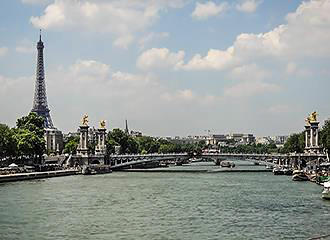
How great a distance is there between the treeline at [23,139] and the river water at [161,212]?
45.5ft

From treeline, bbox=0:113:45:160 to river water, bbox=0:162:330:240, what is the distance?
13.9 metres

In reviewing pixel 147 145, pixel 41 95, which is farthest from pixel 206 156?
pixel 147 145

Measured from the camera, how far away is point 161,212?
35250 millimetres

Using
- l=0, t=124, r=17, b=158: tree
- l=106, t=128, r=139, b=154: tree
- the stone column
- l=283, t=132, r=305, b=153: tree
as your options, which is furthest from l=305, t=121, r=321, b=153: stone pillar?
l=0, t=124, r=17, b=158: tree

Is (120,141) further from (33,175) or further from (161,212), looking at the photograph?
(161,212)

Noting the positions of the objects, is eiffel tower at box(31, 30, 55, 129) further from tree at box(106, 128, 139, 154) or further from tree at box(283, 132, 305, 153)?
tree at box(283, 132, 305, 153)

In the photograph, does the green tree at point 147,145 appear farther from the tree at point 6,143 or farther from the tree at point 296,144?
the tree at point 6,143

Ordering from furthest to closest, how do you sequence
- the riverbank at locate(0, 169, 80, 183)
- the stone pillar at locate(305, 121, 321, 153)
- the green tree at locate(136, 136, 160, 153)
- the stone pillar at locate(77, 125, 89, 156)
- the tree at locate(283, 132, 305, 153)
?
the green tree at locate(136, 136, 160, 153) < the tree at locate(283, 132, 305, 153) < the stone pillar at locate(77, 125, 89, 156) < the stone pillar at locate(305, 121, 321, 153) < the riverbank at locate(0, 169, 80, 183)

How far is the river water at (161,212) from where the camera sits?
92.6 ft

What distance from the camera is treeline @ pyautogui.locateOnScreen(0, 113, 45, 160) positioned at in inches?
2586

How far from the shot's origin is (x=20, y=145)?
68.1m

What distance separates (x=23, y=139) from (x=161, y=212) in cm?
3675

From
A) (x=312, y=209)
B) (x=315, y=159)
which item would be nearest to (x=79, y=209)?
(x=312, y=209)

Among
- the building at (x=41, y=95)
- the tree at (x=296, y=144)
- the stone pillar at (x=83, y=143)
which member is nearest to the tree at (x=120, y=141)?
the building at (x=41, y=95)
